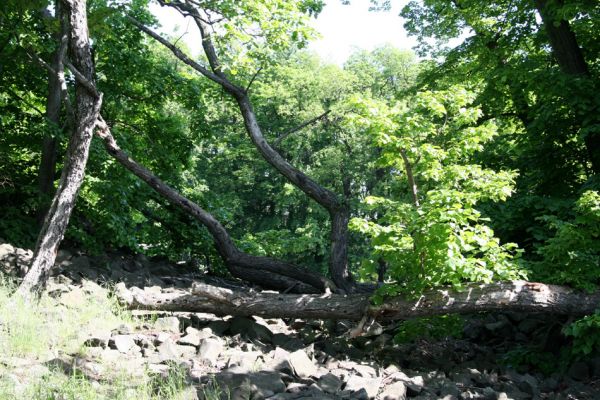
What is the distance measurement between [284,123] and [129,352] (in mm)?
25167

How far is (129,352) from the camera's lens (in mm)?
5426

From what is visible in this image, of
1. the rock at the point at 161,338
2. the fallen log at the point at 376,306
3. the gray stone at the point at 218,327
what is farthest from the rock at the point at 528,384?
the rock at the point at 161,338

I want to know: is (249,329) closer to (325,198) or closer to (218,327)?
(218,327)

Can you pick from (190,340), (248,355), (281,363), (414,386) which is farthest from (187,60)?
(414,386)

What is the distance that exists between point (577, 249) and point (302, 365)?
325 cm

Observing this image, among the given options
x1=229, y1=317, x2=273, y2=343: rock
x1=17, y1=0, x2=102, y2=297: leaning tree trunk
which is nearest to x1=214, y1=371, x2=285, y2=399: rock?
x1=229, y1=317, x2=273, y2=343: rock

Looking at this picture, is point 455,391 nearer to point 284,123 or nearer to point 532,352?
point 532,352

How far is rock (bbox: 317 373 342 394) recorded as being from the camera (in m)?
4.89

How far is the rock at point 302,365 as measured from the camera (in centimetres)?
527

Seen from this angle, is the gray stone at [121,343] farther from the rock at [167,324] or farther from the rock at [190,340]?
the rock at [167,324]

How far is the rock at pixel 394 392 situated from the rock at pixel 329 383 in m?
0.40

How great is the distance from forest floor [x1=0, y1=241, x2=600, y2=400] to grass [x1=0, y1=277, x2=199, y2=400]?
0.5 inches

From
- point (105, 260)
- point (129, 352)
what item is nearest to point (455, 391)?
point (129, 352)

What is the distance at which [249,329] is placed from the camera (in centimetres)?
670
